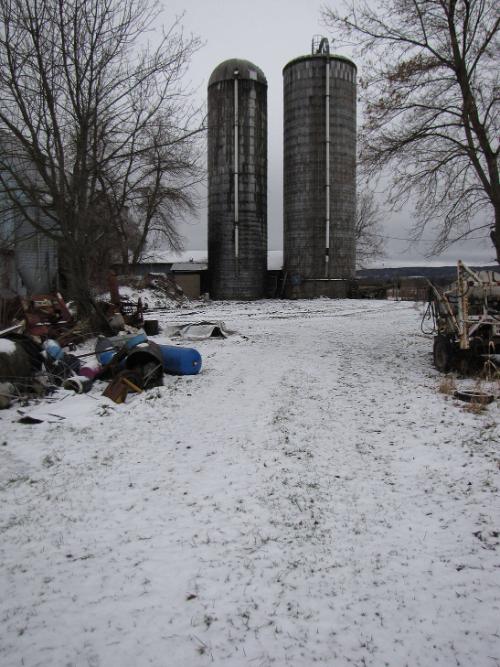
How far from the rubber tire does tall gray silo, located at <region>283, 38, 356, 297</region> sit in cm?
2109

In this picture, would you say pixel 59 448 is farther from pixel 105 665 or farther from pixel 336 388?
pixel 336 388

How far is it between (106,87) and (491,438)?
11.3 meters

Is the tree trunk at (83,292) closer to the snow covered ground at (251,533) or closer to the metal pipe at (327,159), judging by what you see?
the snow covered ground at (251,533)

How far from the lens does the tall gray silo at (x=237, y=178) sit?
92.7 ft

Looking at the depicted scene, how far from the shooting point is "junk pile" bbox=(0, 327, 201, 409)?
6766mm

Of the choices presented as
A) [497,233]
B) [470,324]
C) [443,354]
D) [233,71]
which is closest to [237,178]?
[233,71]

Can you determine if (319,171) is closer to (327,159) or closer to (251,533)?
(327,159)

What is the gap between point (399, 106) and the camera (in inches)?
417

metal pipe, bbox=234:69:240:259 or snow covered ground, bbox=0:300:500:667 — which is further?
metal pipe, bbox=234:69:240:259

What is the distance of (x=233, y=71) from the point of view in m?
28.1

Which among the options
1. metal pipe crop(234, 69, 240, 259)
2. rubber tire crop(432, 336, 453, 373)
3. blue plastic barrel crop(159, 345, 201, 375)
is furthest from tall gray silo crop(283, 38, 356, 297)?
blue plastic barrel crop(159, 345, 201, 375)

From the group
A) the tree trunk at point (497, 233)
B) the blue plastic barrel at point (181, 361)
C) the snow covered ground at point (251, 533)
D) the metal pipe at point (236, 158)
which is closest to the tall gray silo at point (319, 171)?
the metal pipe at point (236, 158)

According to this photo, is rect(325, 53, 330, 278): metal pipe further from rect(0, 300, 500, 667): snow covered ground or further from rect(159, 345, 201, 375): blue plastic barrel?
rect(0, 300, 500, 667): snow covered ground

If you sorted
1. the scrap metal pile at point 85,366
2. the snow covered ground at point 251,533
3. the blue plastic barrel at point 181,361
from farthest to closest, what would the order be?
the blue plastic barrel at point 181,361 < the scrap metal pile at point 85,366 < the snow covered ground at point 251,533
